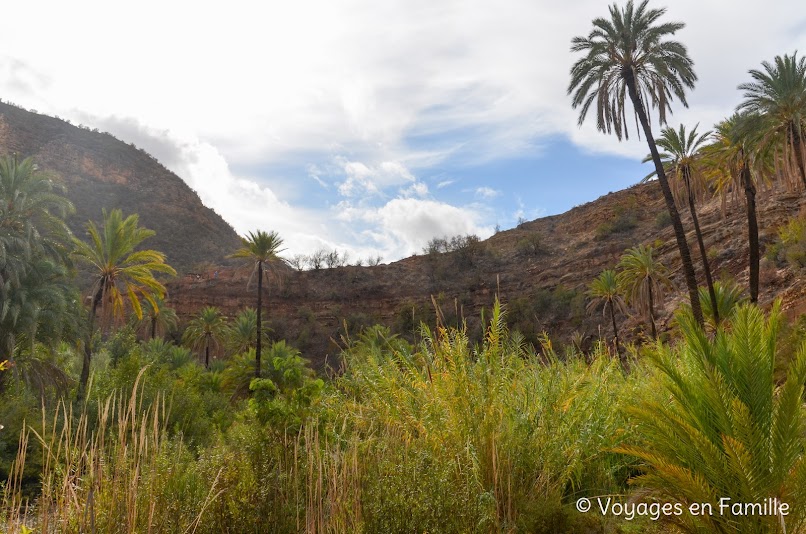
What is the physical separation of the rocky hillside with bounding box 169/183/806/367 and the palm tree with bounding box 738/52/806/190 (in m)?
18.8

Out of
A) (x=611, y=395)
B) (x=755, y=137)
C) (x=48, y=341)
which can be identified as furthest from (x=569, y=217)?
(x=611, y=395)

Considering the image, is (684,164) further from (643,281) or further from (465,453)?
(465,453)

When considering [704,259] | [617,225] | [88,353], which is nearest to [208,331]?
[88,353]

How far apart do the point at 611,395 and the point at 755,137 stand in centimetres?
1628

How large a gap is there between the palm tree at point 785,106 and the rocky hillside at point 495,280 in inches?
739

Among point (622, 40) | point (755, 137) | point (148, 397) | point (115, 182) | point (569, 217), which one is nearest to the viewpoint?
point (148, 397)

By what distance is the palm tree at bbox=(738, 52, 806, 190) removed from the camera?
16312 millimetres

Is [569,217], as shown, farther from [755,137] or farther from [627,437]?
[627,437]

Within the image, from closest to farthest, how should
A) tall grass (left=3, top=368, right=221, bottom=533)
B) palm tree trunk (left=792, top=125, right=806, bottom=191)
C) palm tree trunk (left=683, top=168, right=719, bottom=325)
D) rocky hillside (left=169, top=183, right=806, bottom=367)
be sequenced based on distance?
tall grass (left=3, top=368, right=221, bottom=533)
palm tree trunk (left=792, top=125, right=806, bottom=191)
palm tree trunk (left=683, top=168, right=719, bottom=325)
rocky hillside (left=169, top=183, right=806, bottom=367)

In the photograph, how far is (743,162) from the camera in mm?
19641

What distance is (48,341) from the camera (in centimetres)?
1697

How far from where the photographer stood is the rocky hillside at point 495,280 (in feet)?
128

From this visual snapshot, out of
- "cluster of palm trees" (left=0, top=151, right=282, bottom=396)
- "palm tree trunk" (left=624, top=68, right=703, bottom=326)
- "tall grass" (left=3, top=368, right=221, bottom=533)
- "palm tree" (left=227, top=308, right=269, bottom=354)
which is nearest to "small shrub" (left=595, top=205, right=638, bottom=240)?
"palm tree" (left=227, top=308, right=269, bottom=354)

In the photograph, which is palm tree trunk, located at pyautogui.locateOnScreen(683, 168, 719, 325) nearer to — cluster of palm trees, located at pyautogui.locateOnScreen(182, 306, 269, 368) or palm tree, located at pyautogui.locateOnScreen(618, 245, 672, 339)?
palm tree, located at pyautogui.locateOnScreen(618, 245, 672, 339)
